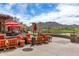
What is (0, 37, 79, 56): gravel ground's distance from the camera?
9789 mm

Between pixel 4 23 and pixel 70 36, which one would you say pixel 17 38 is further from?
pixel 70 36

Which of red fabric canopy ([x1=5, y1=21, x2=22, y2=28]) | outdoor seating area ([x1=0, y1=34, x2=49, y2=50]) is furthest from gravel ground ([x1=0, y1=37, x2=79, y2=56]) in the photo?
red fabric canopy ([x1=5, y1=21, x2=22, y2=28])

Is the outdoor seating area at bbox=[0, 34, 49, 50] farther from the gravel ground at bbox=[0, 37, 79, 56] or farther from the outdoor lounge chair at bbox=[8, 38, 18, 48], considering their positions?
the gravel ground at bbox=[0, 37, 79, 56]

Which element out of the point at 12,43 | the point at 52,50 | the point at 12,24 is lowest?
the point at 52,50

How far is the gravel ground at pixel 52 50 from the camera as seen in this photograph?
9.79 metres

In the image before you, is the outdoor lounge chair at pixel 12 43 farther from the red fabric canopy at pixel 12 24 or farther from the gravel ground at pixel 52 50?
the red fabric canopy at pixel 12 24

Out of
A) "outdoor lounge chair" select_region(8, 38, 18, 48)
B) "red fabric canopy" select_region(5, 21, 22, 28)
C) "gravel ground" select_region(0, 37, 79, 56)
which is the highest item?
"red fabric canopy" select_region(5, 21, 22, 28)

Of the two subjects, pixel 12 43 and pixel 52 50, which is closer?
pixel 52 50

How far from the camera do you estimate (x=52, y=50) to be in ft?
32.4

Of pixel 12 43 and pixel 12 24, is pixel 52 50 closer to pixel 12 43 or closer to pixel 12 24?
pixel 12 43

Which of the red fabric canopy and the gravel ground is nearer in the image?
the gravel ground

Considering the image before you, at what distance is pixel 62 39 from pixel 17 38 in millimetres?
1279

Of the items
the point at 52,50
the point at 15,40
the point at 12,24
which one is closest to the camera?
the point at 52,50

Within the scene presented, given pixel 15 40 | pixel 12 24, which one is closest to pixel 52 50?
pixel 15 40
